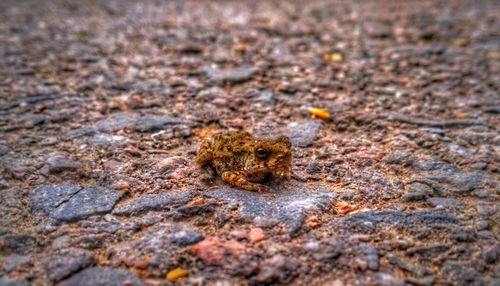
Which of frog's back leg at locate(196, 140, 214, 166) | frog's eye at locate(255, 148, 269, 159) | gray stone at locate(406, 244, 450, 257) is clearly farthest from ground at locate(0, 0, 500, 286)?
frog's eye at locate(255, 148, 269, 159)

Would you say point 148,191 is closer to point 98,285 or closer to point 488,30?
point 98,285

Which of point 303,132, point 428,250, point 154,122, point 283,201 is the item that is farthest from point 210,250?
point 154,122

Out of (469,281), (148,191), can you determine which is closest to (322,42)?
(148,191)

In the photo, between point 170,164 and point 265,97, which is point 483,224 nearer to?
point 170,164

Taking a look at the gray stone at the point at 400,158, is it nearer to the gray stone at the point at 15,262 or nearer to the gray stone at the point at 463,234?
the gray stone at the point at 463,234

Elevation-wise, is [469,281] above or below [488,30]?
below

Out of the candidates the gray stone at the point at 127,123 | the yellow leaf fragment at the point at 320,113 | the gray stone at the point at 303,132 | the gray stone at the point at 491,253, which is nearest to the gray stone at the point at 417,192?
the gray stone at the point at 491,253
